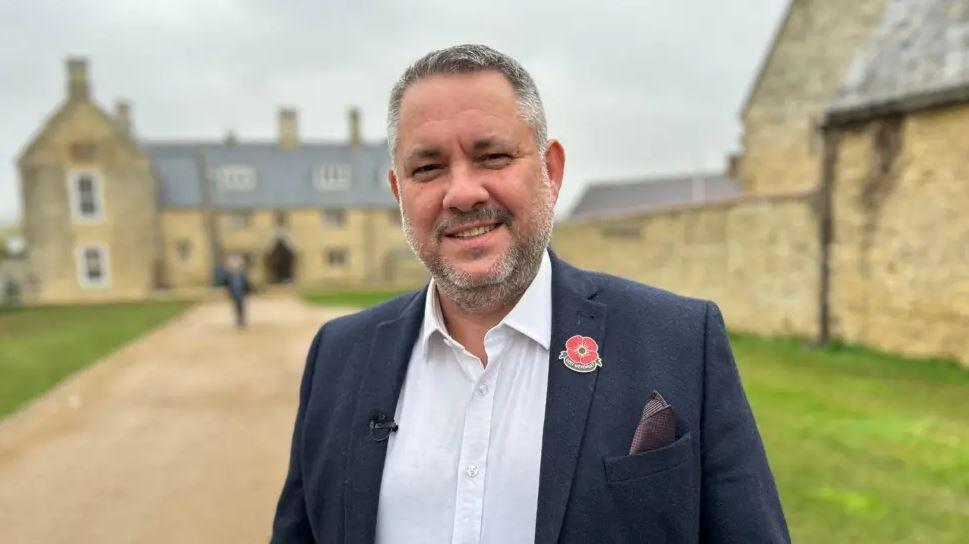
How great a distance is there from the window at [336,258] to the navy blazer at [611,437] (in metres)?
33.2

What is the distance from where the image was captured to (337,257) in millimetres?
34562

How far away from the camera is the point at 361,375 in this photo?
1950mm

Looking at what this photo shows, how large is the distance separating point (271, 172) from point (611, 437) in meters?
36.2

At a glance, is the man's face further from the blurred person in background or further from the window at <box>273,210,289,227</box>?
the window at <box>273,210,289,227</box>

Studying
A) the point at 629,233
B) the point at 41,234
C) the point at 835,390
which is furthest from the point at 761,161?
the point at 41,234

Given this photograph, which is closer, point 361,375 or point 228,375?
point 361,375

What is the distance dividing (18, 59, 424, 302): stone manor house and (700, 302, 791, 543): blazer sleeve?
29.2 metres

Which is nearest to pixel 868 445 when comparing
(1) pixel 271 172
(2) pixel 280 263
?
(2) pixel 280 263

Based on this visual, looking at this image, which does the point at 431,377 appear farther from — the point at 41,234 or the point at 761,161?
the point at 41,234

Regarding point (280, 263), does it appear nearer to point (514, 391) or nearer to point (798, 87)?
point (798, 87)

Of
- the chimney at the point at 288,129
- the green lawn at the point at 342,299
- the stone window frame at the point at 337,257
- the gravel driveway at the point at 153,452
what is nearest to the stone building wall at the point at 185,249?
the stone window frame at the point at 337,257

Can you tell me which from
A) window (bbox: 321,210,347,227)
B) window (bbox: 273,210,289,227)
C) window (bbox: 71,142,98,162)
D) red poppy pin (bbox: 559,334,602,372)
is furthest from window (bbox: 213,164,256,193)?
red poppy pin (bbox: 559,334,602,372)

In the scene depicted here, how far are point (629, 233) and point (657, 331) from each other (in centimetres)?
1336

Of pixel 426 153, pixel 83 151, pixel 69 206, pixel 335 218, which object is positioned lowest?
pixel 426 153
